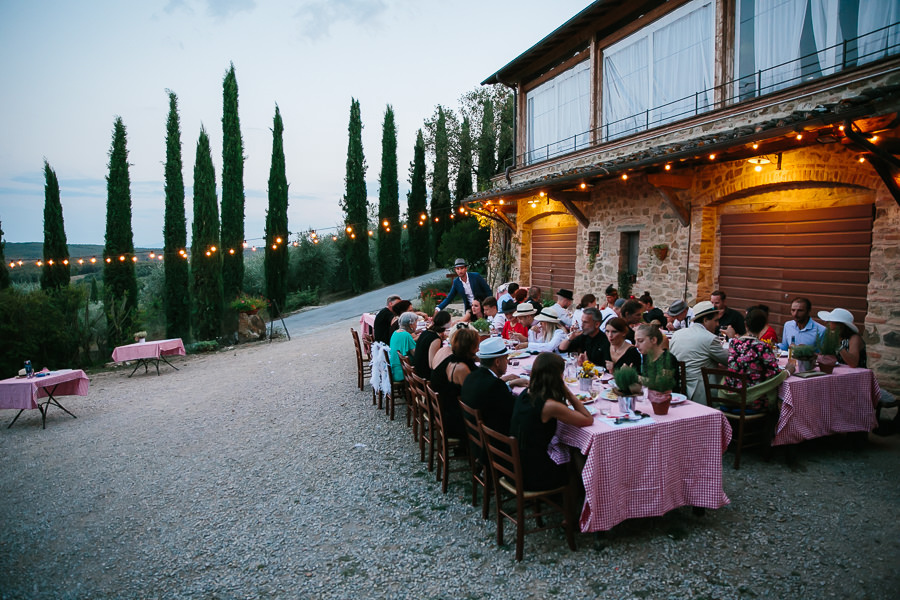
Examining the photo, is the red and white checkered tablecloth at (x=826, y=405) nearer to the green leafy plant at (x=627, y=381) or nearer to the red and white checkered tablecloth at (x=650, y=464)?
the red and white checkered tablecloth at (x=650, y=464)

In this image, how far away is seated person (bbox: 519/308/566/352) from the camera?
5766mm

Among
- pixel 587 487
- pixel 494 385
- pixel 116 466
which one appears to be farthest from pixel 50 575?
pixel 587 487

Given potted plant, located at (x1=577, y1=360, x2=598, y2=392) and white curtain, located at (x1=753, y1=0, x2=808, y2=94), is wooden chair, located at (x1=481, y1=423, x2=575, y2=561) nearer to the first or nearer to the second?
potted plant, located at (x1=577, y1=360, x2=598, y2=392)

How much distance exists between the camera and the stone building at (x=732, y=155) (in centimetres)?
592

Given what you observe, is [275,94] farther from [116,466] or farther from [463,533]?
[463,533]

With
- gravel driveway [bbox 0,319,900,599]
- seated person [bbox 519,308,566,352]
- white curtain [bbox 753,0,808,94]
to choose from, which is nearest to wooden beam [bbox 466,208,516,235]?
white curtain [bbox 753,0,808,94]

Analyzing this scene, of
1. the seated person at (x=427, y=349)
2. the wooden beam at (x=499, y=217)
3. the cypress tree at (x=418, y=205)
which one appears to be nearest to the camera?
the seated person at (x=427, y=349)

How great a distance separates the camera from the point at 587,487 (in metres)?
3.11

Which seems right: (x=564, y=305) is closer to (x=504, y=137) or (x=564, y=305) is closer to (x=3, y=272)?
(x=3, y=272)

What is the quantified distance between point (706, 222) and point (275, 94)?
74.6 feet

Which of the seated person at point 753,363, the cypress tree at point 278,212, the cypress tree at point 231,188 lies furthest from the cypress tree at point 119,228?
the seated person at point 753,363

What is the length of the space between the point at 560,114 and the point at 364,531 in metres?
11.9

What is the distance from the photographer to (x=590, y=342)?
17.0 ft

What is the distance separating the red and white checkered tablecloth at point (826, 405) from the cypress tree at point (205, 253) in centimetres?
1913
